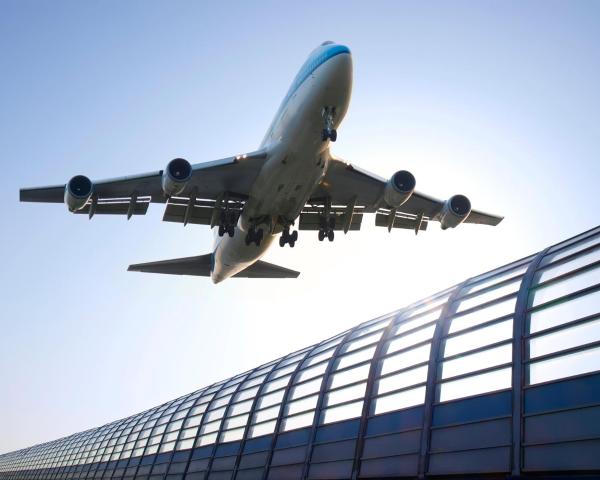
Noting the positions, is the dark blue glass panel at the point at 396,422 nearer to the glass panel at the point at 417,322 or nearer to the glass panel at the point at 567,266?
the glass panel at the point at 417,322

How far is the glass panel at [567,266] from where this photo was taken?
13805 millimetres

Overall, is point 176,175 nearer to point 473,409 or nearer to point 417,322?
point 417,322

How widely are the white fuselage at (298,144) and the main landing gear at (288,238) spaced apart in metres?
1.37

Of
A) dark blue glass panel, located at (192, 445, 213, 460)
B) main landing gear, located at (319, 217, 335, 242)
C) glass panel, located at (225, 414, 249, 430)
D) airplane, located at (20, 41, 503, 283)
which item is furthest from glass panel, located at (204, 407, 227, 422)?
main landing gear, located at (319, 217, 335, 242)

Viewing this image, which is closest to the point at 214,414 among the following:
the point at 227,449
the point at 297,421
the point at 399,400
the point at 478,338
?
the point at 227,449

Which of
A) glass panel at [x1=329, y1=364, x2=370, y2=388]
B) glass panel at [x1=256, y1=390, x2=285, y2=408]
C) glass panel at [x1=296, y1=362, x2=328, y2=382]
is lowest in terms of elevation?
glass panel at [x1=256, y1=390, x2=285, y2=408]

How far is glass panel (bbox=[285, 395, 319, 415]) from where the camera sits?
20413 mm

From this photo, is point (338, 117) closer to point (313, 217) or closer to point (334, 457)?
point (313, 217)

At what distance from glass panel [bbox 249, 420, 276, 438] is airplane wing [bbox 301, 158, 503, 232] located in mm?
12743

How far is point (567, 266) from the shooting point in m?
14.5

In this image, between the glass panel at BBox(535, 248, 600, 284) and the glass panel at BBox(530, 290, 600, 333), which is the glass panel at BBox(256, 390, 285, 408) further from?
the glass panel at BBox(530, 290, 600, 333)

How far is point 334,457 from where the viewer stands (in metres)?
17.7

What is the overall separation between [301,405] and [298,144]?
33.9ft

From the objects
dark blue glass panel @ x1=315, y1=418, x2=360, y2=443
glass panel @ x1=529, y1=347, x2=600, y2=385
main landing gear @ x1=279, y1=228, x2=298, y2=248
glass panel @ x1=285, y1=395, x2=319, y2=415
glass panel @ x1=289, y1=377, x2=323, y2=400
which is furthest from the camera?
main landing gear @ x1=279, y1=228, x2=298, y2=248
